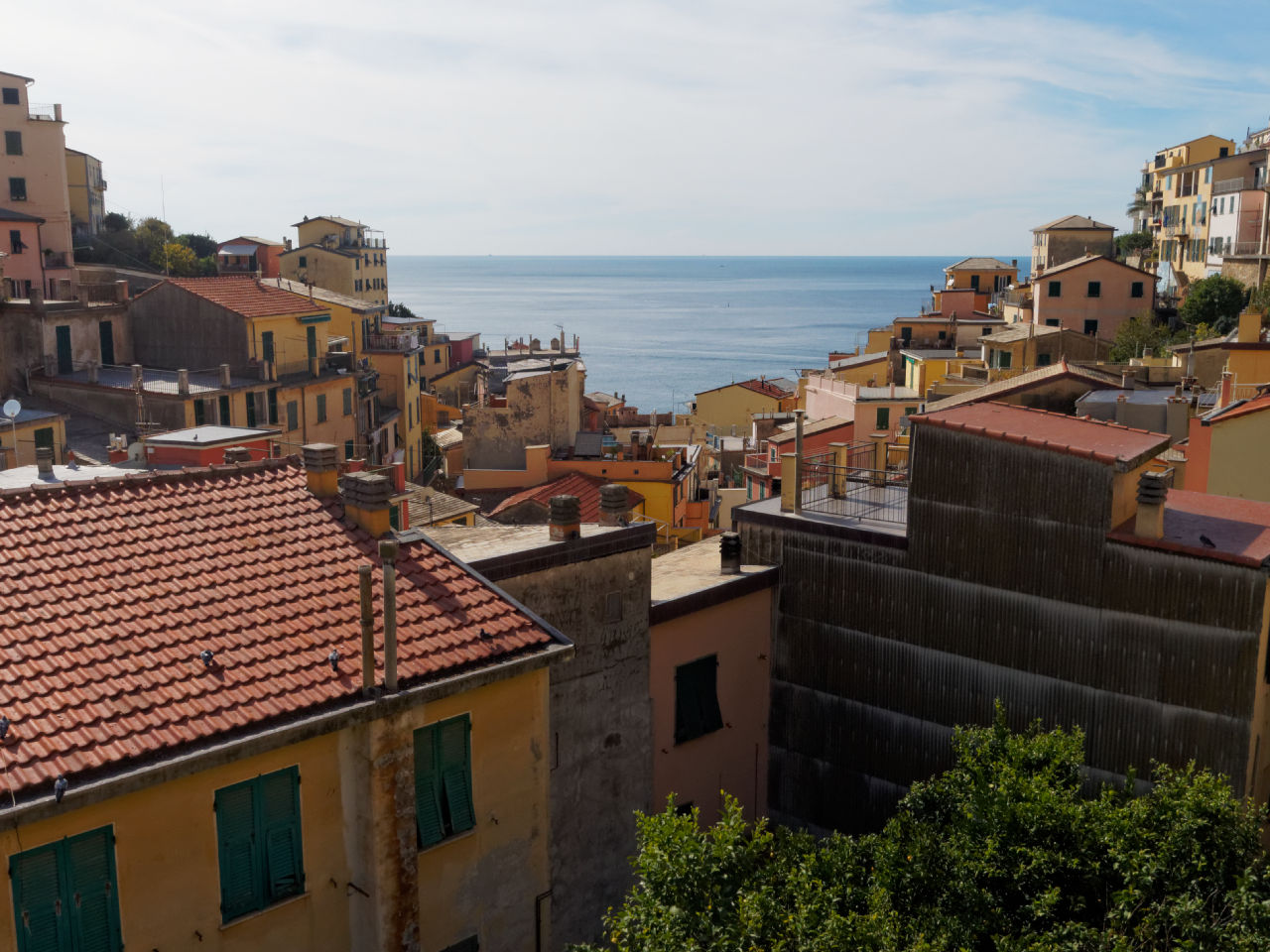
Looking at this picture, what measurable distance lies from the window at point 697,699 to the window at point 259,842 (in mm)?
7290

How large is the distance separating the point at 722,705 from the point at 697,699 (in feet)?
1.77

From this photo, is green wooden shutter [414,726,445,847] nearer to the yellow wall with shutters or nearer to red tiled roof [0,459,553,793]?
the yellow wall with shutters

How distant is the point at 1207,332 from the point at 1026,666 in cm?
4035

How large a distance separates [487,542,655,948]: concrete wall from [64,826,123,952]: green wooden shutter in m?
5.51

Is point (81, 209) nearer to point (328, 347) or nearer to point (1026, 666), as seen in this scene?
point (328, 347)

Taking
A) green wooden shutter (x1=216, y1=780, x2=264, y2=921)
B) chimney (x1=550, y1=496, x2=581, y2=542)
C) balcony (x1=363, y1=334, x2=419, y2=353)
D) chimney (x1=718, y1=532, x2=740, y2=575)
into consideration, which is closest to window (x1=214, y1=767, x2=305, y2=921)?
green wooden shutter (x1=216, y1=780, x2=264, y2=921)

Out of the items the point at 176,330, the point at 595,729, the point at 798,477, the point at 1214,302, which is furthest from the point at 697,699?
the point at 1214,302

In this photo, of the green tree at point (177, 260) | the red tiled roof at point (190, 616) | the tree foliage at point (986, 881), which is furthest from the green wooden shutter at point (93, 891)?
the green tree at point (177, 260)

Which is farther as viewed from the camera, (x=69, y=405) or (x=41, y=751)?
(x=69, y=405)

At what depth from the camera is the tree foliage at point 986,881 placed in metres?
8.98

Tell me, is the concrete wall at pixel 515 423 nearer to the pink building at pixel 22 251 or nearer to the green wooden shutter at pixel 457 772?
the pink building at pixel 22 251

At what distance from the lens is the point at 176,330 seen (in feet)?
123

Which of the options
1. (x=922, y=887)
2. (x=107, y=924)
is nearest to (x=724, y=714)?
Result: (x=922, y=887)

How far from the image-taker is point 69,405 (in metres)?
32.8
